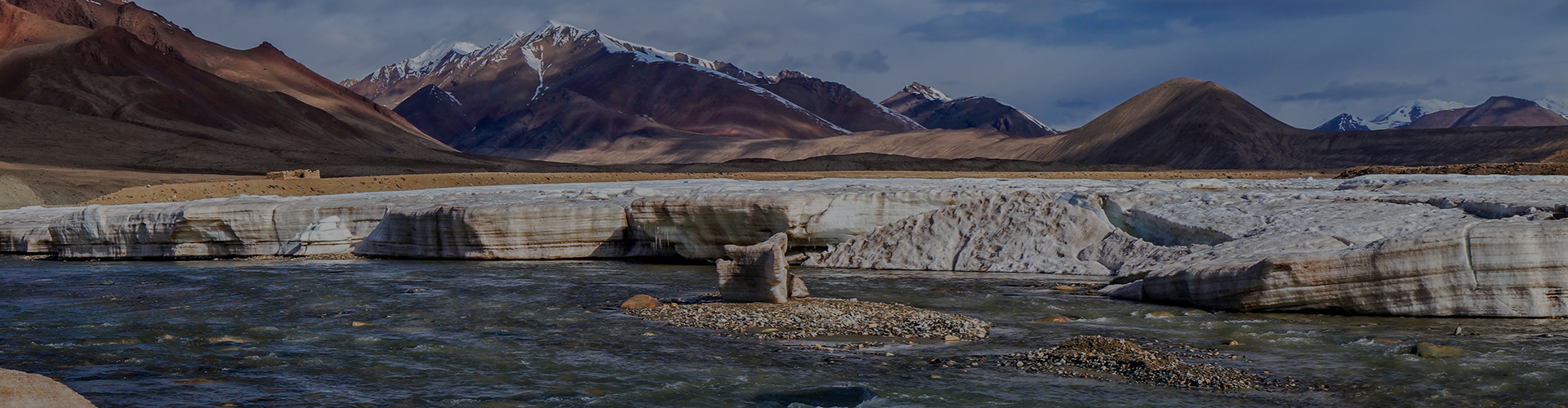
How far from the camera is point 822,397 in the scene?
26.2 ft

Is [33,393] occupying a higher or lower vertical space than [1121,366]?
higher

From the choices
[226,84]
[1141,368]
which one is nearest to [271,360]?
[1141,368]

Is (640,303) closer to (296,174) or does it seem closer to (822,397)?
(822,397)

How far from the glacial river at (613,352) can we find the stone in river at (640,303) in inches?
15.0

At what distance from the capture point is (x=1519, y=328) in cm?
1035

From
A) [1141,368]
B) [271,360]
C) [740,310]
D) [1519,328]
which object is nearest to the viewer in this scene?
[1141,368]

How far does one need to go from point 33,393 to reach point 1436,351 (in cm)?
1045

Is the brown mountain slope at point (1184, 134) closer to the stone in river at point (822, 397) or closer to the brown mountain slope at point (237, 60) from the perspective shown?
the brown mountain slope at point (237, 60)

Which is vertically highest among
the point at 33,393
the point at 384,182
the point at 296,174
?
the point at 296,174

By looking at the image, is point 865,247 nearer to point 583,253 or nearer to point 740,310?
point 583,253

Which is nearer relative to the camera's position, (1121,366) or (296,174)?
(1121,366)

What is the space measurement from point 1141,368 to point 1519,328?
4.59 metres

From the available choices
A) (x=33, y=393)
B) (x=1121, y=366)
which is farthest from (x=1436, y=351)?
(x=33, y=393)

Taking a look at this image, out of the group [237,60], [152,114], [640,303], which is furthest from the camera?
[237,60]
